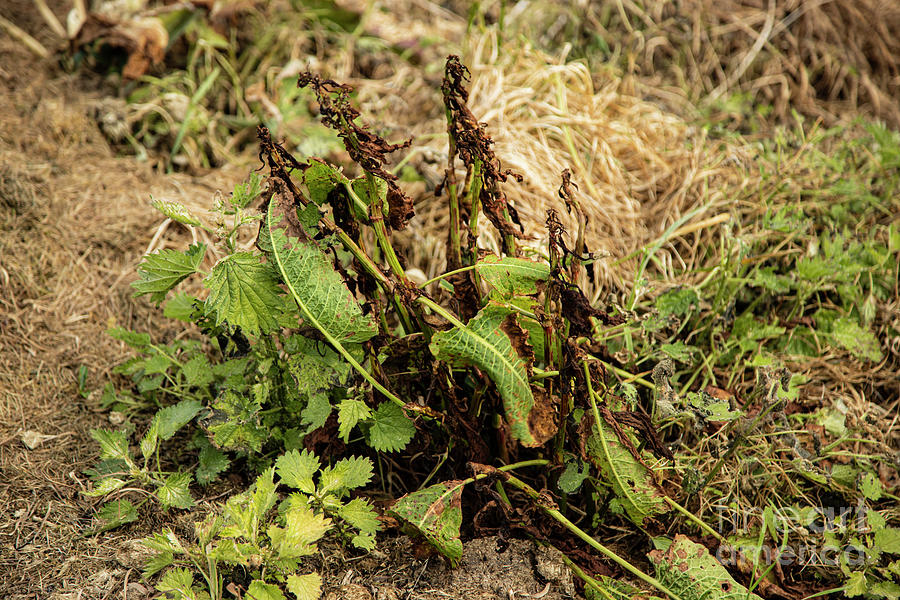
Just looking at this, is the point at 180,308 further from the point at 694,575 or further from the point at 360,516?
the point at 694,575

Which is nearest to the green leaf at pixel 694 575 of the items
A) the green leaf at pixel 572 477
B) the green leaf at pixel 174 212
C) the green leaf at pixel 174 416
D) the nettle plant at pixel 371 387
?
the nettle plant at pixel 371 387

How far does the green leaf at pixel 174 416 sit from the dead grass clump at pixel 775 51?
107 inches

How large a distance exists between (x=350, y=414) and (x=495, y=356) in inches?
15.2

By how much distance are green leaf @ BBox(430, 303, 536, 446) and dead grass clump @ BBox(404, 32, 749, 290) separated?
85 cm

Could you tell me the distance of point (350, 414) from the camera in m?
1.56

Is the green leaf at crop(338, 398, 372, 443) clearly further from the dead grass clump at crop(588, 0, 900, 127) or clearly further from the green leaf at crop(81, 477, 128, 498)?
the dead grass clump at crop(588, 0, 900, 127)

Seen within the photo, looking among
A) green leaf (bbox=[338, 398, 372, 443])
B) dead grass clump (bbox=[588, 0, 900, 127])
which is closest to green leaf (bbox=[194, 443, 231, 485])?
green leaf (bbox=[338, 398, 372, 443])

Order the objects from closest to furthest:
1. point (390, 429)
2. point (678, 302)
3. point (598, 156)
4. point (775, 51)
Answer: point (390, 429)
point (678, 302)
point (598, 156)
point (775, 51)

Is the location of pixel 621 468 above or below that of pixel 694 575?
above

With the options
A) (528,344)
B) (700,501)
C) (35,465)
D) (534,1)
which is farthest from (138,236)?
(534,1)

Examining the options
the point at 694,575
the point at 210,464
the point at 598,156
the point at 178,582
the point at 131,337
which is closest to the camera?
the point at 178,582

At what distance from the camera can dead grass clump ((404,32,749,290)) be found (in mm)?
2430

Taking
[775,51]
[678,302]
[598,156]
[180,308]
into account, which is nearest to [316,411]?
[180,308]

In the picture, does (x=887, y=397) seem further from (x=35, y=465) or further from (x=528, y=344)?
(x=35, y=465)
